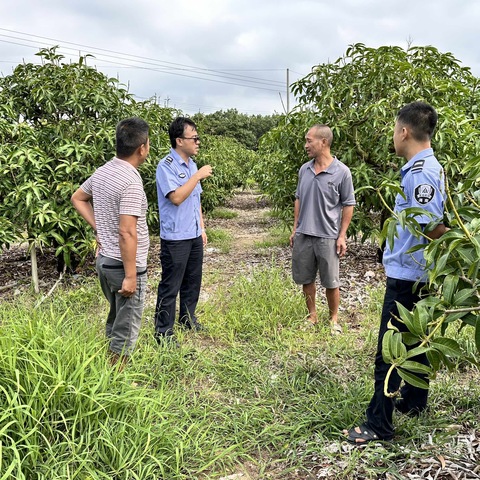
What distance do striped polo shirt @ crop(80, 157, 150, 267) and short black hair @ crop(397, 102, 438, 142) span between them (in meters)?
1.53

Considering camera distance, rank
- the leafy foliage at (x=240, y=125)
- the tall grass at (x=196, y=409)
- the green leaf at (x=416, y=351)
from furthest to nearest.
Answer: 1. the leafy foliage at (x=240, y=125)
2. the tall grass at (x=196, y=409)
3. the green leaf at (x=416, y=351)

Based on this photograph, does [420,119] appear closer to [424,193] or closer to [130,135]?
[424,193]

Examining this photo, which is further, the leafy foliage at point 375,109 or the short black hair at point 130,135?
the leafy foliage at point 375,109

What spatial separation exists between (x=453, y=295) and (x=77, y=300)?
376 cm

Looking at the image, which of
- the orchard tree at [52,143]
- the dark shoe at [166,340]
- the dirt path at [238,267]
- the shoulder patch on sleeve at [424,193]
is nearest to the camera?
the shoulder patch on sleeve at [424,193]

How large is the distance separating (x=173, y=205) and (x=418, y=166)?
1.89 metres

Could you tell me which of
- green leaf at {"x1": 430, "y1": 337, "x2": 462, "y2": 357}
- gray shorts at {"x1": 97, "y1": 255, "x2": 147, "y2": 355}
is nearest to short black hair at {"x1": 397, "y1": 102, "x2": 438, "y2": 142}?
green leaf at {"x1": 430, "y1": 337, "x2": 462, "y2": 357}

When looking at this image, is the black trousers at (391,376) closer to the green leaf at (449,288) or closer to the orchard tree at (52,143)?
the green leaf at (449,288)

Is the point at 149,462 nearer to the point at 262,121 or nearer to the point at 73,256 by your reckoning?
the point at 73,256

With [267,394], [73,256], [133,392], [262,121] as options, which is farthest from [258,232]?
[262,121]

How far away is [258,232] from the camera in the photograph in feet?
31.8

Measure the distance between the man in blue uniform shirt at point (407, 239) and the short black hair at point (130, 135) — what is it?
1464 millimetres

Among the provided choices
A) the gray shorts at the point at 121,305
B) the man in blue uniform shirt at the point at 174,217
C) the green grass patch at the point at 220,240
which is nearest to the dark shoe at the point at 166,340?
the man in blue uniform shirt at the point at 174,217

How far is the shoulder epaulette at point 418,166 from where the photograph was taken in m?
2.10
